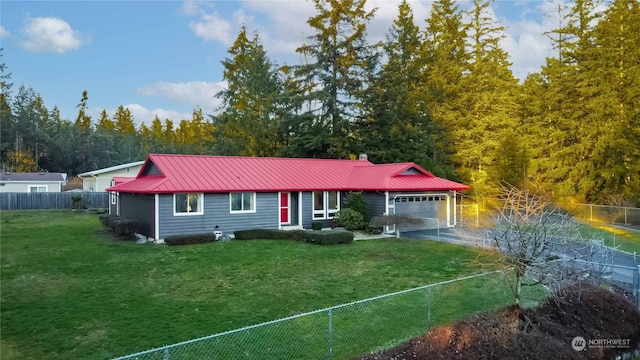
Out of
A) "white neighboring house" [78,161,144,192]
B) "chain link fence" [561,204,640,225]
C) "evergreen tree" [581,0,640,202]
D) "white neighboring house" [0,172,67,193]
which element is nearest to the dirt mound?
"chain link fence" [561,204,640,225]

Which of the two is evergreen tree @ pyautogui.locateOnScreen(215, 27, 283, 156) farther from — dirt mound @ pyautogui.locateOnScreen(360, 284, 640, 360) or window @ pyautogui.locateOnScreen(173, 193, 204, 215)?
dirt mound @ pyautogui.locateOnScreen(360, 284, 640, 360)

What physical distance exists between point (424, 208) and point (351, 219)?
4563 mm

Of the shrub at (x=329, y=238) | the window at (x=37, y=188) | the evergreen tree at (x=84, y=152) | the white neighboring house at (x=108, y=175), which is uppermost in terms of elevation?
the evergreen tree at (x=84, y=152)

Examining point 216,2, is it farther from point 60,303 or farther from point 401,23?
point 401,23

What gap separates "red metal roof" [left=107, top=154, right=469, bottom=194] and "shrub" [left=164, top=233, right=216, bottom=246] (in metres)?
2.00

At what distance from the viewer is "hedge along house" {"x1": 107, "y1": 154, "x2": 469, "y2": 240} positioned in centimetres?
1888

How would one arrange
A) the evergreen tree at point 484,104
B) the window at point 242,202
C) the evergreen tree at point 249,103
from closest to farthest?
1. the window at point 242,202
2. the evergreen tree at point 484,104
3. the evergreen tree at point 249,103

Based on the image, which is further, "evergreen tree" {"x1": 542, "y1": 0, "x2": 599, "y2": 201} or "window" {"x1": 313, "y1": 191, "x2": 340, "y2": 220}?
"evergreen tree" {"x1": 542, "y1": 0, "x2": 599, "y2": 201}

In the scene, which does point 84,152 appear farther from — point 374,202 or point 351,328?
point 351,328

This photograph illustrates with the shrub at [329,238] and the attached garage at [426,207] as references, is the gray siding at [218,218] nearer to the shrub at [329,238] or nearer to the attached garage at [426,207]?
the shrub at [329,238]

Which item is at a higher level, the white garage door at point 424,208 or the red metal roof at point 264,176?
the red metal roof at point 264,176

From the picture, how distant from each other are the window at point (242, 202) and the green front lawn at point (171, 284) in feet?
7.21

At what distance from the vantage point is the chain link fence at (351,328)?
273 inches

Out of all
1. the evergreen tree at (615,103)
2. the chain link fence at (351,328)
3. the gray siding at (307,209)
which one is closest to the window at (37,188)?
the gray siding at (307,209)
